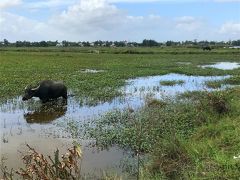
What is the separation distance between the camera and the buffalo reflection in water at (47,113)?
34.6 feet

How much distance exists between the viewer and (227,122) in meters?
8.18

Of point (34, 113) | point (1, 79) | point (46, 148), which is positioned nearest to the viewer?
point (46, 148)

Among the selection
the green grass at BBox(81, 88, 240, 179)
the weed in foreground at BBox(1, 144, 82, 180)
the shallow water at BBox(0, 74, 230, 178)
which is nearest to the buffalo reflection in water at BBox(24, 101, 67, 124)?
the shallow water at BBox(0, 74, 230, 178)

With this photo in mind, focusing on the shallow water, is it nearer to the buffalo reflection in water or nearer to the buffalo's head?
the buffalo reflection in water

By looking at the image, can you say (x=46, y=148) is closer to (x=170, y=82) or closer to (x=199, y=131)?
(x=199, y=131)

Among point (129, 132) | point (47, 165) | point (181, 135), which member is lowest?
point (129, 132)

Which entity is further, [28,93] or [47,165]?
[28,93]

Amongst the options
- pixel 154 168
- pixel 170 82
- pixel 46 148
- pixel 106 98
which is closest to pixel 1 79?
pixel 106 98

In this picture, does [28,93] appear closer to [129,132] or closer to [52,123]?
[52,123]

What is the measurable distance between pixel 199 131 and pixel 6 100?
720 centimetres

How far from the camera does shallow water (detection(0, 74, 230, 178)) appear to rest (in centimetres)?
704

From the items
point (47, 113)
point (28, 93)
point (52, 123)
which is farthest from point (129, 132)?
point (28, 93)

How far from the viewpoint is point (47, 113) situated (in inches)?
451

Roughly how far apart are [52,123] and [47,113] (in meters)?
1.40
